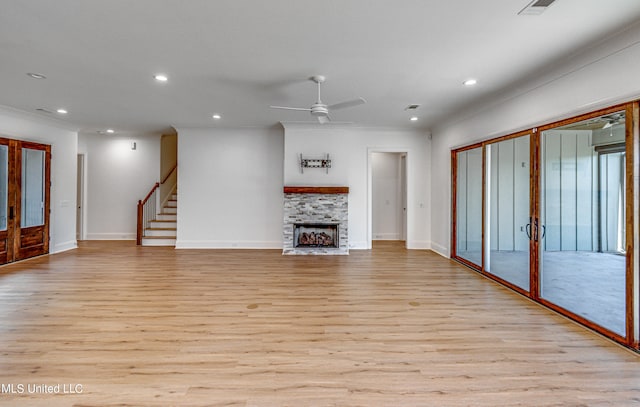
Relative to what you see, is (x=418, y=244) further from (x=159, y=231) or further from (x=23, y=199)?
(x=23, y=199)

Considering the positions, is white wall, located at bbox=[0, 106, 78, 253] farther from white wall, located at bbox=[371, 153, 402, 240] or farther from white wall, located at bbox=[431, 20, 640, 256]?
white wall, located at bbox=[431, 20, 640, 256]

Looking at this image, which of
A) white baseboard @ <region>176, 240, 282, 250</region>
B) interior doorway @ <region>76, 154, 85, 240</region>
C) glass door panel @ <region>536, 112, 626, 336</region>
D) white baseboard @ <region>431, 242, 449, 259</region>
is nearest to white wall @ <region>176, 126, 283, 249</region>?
white baseboard @ <region>176, 240, 282, 250</region>

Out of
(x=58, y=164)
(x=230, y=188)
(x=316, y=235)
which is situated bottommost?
(x=316, y=235)

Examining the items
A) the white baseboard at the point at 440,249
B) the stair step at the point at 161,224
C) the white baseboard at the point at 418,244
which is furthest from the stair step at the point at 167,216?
the white baseboard at the point at 440,249

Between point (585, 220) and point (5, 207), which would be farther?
point (5, 207)

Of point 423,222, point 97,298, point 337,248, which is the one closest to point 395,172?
point 423,222

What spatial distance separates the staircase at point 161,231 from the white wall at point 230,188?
0.64 metres

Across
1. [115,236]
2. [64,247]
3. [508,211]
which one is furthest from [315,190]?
[115,236]

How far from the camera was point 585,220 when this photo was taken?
348 cm

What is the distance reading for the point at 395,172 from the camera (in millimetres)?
8930

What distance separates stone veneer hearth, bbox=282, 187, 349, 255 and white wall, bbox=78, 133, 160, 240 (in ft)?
14.6

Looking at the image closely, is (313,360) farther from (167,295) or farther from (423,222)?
(423,222)

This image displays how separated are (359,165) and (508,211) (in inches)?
135

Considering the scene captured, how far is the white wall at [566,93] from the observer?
2803mm
